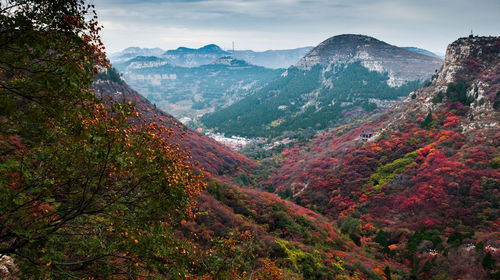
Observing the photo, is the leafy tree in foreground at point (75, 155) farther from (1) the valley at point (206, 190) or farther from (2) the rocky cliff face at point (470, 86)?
(2) the rocky cliff face at point (470, 86)

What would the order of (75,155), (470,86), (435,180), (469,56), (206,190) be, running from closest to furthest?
1. (75,155)
2. (206,190)
3. (435,180)
4. (470,86)
5. (469,56)

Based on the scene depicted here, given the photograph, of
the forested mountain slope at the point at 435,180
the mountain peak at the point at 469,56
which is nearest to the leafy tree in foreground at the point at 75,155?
the forested mountain slope at the point at 435,180

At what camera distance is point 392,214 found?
126 ft

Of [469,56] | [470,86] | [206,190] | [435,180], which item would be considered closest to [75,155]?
[206,190]

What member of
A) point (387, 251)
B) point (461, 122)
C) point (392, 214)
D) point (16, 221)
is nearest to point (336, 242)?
point (387, 251)

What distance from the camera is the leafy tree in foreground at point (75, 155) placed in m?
5.55

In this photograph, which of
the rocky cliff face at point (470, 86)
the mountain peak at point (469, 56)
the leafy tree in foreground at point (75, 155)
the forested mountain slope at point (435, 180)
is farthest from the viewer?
the mountain peak at point (469, 56)

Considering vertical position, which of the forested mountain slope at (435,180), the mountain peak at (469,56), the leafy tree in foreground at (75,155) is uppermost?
the mountain peak at (469,56)

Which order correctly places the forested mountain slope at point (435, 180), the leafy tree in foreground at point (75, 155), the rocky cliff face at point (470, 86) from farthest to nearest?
the rocky cliff face at point (470, 86)
the forested mountain slope at point (435, 180)
the leafy tree in foreground at point (75, 155)

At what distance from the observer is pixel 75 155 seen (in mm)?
5871

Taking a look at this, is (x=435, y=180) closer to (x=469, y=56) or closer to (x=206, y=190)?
(x=206, y=190)

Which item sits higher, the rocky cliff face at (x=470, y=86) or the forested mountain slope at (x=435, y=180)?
the rocky cliff face at (x=470, y=86)

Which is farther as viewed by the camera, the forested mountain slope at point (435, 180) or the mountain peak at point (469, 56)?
the mountain peak at point (469, 56)

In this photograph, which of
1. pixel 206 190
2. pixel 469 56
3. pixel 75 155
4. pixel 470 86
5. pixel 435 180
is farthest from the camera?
pixel 469 56
